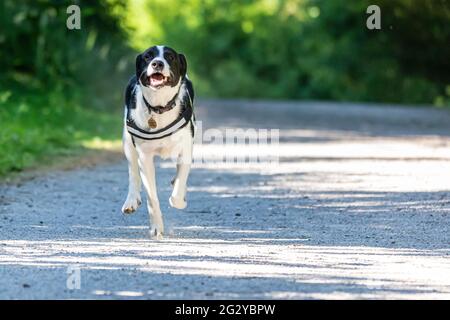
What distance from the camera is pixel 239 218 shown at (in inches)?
435

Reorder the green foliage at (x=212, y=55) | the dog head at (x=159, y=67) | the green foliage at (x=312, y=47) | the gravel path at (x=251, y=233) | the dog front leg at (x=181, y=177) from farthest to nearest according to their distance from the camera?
the green foliage at (x=312, y=47) < the green foliage at (x=212, y=55) < the dog front leg at (x=181, y=177) < the dog head at (x=159, y=67) < the gravel path at (x=251, y=233)

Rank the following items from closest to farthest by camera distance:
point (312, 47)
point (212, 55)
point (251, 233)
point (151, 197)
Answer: point (151, 197) < point (251, 233) < point (312, 47) < point (212, 55)

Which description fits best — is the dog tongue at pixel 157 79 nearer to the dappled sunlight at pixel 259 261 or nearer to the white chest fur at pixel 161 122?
the white chest fur at pixel 161 122

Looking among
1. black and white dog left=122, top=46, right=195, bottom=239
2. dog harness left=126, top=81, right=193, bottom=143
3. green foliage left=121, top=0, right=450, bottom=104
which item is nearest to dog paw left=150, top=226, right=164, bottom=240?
black and white dog left=122, top=46, right=195, bottom=239

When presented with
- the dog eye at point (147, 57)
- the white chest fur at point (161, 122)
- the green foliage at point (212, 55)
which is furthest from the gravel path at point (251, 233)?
the green foliage at point (212, 55)

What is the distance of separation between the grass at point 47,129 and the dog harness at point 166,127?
4.58m

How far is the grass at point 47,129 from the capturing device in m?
15.9

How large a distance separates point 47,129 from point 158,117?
30.5 ft

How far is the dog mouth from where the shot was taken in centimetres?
949

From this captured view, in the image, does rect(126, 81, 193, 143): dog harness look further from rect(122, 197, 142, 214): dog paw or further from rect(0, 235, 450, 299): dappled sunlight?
rect(0, 235, 450, 299): dappled sunlight

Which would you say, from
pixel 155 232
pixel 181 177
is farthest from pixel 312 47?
pixel 155 232

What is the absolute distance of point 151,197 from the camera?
9.88 meters

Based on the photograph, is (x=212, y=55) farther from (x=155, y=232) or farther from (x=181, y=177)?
(x=155, y=232)
